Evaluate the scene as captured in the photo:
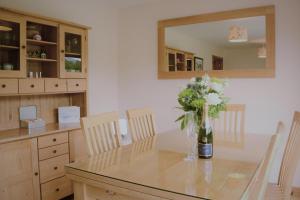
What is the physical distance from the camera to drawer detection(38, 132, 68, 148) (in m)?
2.52

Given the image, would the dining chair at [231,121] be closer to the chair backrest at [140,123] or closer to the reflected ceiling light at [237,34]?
the chair backrest at [140,123]

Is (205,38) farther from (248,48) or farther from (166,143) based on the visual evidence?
(166,143)

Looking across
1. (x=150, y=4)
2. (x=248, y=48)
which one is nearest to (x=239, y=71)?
(x=248, y=48)

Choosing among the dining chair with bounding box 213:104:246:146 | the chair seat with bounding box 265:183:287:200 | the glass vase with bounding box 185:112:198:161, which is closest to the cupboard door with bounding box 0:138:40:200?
the glass vase with bounding box 185:112:198:161

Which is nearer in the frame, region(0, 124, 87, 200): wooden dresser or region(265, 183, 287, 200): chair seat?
region(265, 183, 287, 200): chair seat

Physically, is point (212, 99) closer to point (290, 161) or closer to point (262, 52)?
point (290, 161)

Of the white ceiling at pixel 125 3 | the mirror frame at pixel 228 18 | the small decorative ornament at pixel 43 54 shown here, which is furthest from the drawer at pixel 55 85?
the white ceiling at pixel 125 3

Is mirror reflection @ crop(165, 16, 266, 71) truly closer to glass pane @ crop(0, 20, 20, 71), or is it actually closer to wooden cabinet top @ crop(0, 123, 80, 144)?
wooden cabinet top @ crop(0, 123, 80, 144)

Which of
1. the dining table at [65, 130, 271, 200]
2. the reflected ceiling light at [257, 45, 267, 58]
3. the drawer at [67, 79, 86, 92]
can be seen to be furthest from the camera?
the reflected ceiling light at [257, 45, 267, 58]

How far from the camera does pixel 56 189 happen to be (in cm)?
267

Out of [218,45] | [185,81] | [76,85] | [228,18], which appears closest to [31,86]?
[76,85]

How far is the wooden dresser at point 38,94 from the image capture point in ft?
7.73

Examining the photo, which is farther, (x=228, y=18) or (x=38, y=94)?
(x=228, y=18)

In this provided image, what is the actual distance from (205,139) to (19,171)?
1704 millimetres
